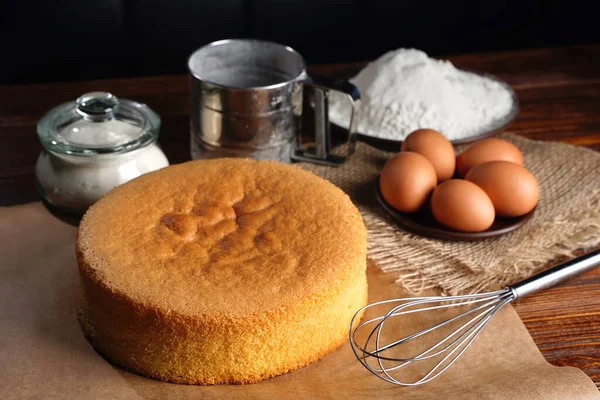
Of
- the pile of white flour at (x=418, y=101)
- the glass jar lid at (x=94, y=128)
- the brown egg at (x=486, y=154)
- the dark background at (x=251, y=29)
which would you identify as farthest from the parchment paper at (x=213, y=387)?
the dark background at (x=251, y=29)

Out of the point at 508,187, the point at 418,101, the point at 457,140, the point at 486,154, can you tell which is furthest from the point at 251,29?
the point at 508,187

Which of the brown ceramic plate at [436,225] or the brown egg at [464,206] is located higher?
the brown egg at [464,206]

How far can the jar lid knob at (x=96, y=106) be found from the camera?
4.08ft

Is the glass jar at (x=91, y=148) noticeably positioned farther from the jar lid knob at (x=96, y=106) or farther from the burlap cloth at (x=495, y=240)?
the burlap cloth at (x=495, y=240)

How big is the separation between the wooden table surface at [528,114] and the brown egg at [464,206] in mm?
157

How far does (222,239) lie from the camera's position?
1.09 meters

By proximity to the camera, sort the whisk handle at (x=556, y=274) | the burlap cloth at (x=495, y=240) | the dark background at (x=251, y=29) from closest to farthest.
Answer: the whisk handle at (x=556, y=274)
the burlap cloth at (x=495, y=240)
the dark background at (x=251, y=29)

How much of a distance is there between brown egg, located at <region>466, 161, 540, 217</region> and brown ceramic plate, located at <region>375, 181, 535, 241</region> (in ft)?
0.07

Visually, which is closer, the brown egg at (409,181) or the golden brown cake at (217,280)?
the golden brown cake at (217,280)

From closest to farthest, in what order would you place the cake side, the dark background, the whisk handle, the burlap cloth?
the cake side
the whisk handle
the burlap cloth
the dark background

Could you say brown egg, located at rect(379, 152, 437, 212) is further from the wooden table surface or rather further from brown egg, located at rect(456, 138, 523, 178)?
the wooden table surface

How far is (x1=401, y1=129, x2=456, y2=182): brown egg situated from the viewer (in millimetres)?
1362

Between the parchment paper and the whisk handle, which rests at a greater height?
the whisk handle

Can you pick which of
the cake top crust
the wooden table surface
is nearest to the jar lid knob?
the cake top crust
